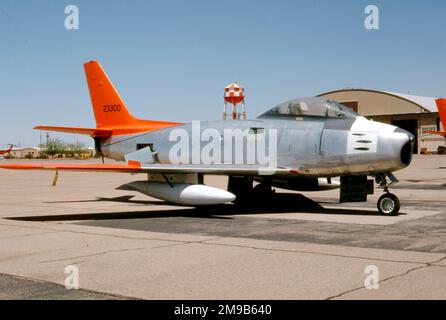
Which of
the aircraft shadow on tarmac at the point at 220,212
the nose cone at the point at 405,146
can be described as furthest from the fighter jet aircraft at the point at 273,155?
the aircraft shadow on tarmac at the point at 220,212

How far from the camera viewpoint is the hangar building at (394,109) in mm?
74688

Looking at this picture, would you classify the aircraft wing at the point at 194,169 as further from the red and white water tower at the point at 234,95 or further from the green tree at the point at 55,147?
the green tree at the point at 55,147

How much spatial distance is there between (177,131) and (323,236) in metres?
6.62

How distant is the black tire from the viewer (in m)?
11.5

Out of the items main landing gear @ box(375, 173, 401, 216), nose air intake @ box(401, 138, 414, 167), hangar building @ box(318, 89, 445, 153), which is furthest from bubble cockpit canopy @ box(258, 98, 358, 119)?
hangar building @ box(318, 89, 445, 153)

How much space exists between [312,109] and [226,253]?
6.13 metres

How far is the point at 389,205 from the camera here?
11.6 m

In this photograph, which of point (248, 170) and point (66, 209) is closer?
point (248, 170)

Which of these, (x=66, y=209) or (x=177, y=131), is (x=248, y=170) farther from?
(x=66, y=209)

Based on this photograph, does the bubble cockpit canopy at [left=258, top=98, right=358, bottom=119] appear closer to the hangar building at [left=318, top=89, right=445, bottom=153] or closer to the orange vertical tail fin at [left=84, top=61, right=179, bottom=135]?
the orange vertical tail fin at [left=84, top=61, right=179, bottom=135]

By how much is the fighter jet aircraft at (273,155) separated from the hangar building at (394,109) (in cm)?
6374
